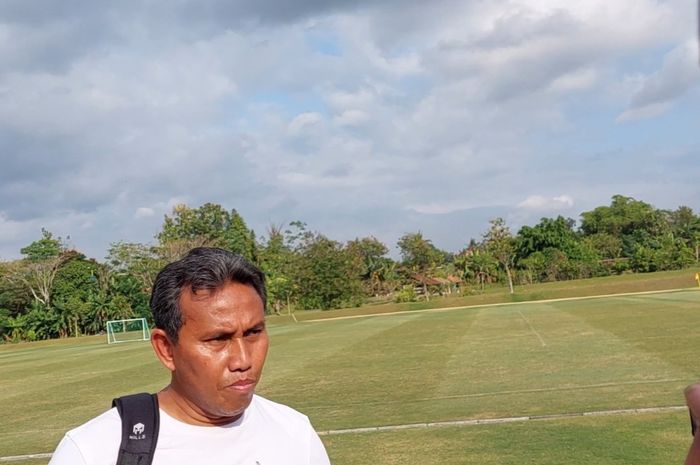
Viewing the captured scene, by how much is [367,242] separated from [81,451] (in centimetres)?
7183

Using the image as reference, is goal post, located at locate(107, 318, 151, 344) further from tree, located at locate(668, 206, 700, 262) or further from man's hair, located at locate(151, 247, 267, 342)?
tree, located at locate(668, 206, 700, 262)

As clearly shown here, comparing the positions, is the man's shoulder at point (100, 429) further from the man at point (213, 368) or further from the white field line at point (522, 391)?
the white field line at point (522, 391)

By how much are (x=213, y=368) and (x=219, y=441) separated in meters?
0.21

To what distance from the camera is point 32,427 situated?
11.2 m

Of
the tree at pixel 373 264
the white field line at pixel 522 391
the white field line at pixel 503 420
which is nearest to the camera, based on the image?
the white field line at pixel 503 420

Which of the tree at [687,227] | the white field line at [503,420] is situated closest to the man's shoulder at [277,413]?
the white field line at [503,420]

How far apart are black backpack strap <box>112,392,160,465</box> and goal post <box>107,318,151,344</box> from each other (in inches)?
1456

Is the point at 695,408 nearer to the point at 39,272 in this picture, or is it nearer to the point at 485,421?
the point at 485,421

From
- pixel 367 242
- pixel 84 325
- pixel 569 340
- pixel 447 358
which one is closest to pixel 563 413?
pixel 447 358

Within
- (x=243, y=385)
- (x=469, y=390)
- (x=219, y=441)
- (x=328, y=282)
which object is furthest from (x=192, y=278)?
(x=328, y=282)

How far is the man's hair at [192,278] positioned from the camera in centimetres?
210

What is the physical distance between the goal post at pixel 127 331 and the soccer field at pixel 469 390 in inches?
641

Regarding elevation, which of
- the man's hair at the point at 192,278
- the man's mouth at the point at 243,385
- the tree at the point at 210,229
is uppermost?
the tree at the point at 210,229

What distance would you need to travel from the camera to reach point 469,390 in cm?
1116
